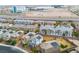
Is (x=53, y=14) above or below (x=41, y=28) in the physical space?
above

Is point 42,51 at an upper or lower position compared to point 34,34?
lower

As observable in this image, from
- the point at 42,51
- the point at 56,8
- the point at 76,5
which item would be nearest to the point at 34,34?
the point at 42,51
